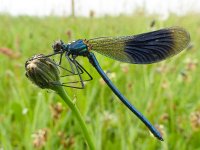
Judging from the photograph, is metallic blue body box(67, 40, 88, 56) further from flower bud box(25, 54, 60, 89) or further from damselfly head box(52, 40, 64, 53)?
flower bud box(25, 54, 60, 89)

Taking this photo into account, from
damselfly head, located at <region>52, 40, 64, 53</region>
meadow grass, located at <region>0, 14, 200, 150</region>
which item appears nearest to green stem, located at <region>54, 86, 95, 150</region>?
meadow grass, located at <region>0, 14, 200, 150</region>

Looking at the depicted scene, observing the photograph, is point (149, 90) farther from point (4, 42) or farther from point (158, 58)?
point (4, 42)

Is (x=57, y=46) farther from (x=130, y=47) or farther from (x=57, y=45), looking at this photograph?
(x=130, y=47)

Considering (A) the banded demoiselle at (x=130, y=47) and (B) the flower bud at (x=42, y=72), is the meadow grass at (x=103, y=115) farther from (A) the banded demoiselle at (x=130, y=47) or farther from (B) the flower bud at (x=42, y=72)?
(B) the flower bud at (x=42, y=72)

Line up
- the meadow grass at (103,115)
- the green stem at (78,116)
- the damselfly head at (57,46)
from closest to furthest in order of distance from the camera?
1. the green stem at (78,116)
2. the damselfly head at (57,46)
3. the meadow grass at (103,115)

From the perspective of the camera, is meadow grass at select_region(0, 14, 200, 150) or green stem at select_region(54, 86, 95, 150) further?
meadow grass at select_region(0, 14, 200, 150)

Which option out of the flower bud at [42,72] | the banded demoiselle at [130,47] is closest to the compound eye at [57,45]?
the banded demoiselle at [130,47]

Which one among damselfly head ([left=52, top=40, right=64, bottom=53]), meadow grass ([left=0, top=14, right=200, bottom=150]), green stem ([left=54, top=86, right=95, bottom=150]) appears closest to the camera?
green stem ([left=54, top=86, right=95, bottom=150])

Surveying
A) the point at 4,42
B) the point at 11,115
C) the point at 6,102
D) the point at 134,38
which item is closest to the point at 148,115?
the point at 134,38
